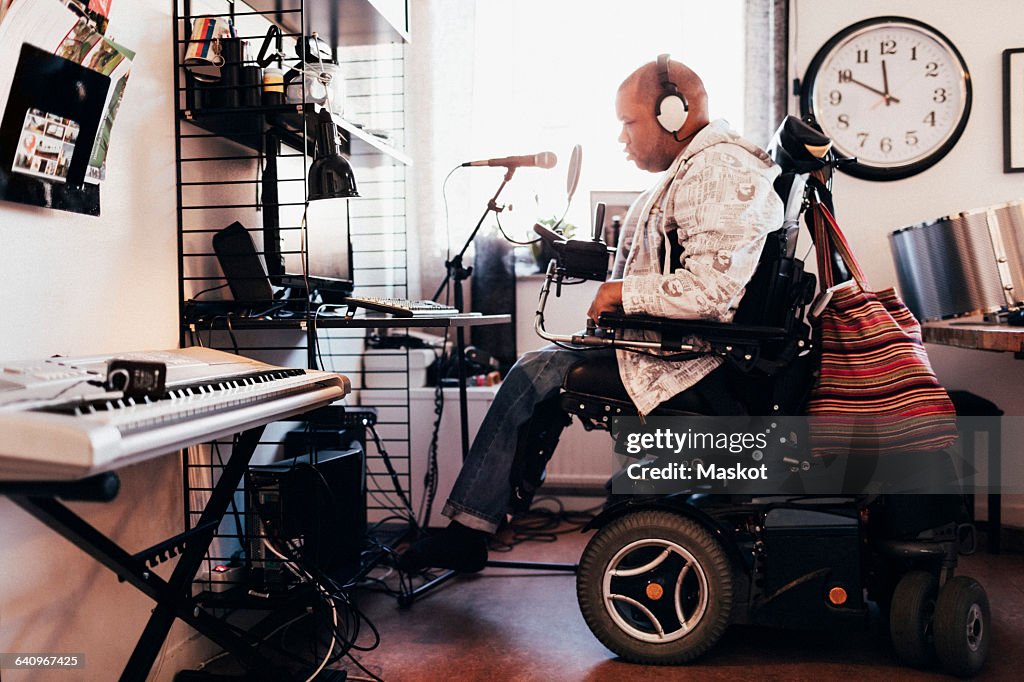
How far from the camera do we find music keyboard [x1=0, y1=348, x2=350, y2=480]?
0.81 m

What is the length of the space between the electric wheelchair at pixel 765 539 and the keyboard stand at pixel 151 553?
0.70m

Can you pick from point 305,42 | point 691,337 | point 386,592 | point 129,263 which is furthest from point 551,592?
point 305,42

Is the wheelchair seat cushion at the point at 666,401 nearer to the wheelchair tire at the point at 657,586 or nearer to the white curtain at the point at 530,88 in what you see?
the wheelchair tire at the point at 657,586

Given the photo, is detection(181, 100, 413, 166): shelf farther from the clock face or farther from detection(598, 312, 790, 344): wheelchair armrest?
the clock face

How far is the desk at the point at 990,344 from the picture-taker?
191 cm

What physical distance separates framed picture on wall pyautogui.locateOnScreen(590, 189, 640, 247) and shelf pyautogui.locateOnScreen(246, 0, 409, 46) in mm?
1035

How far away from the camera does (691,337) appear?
1.69 metres

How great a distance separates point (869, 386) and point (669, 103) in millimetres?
781

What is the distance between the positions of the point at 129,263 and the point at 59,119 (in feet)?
1.12

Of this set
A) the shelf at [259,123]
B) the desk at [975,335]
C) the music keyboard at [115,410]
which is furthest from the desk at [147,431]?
the desk at [975,335]

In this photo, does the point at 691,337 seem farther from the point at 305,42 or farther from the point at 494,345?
the point at 494,345

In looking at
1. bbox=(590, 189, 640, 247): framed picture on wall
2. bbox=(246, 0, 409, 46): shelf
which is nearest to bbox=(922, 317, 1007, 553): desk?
bbox=(590, 189, 640, 247): framed picture on wall

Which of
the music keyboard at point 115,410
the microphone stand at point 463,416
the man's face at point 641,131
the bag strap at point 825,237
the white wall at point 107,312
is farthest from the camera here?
the microphone stand at point 463,416

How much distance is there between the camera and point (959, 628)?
1624mm
